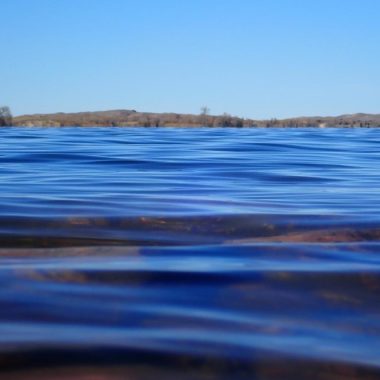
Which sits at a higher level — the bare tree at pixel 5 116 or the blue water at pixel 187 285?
the blue water at pixel 187 285

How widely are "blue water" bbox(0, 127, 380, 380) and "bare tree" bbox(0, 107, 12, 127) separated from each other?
142ft

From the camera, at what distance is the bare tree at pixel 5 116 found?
46.6 meters

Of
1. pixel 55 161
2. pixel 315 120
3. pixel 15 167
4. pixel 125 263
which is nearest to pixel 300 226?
pixel 125 263

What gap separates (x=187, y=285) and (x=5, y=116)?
4894cm

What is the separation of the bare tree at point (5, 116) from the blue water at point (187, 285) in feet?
142

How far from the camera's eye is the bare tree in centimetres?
4662

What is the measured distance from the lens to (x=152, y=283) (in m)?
2.42

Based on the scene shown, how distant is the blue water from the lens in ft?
5.56

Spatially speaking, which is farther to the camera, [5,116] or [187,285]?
[5,116]

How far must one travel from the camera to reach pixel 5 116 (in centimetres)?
4922

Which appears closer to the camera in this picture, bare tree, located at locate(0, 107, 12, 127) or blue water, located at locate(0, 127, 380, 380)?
blue water, located at locate(0, 127, 380, 380)

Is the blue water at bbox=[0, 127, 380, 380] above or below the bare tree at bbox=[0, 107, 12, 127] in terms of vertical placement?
above

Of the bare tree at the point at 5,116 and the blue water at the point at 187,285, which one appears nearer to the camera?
the blue water at the point at 187,285

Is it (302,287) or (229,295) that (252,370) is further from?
(302,287)
